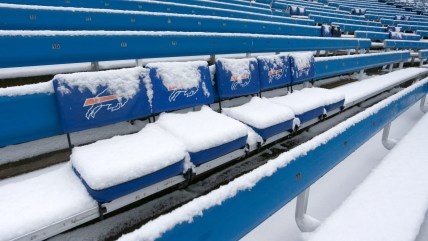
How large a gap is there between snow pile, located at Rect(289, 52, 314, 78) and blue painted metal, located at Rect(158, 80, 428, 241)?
1.52 metres

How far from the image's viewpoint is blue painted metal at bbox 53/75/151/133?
1441mm

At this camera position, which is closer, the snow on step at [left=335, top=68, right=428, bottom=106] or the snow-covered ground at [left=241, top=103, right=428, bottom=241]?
the snow-covered ground at [left=241, top=103, right=428, bottom=241]

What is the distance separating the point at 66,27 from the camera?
2723 mm

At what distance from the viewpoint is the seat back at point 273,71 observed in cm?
253

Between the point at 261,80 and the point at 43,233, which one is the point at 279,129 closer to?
the point at 261,80

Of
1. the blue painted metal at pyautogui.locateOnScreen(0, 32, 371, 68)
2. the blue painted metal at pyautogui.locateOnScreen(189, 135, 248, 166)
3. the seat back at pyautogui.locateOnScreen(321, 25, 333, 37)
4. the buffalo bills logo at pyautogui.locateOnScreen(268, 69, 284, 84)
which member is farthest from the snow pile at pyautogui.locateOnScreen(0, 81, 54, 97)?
the seat back at pyautogui.locateOnScreen(321, 25, 333, 37)

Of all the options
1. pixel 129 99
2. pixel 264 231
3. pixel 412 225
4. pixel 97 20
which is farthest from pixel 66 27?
pixel 412 225

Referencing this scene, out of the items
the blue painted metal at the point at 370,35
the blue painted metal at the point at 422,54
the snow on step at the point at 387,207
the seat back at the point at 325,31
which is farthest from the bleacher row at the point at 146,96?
the blue painted metal at the point at 422,54

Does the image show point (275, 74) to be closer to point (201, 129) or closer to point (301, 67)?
point (301, 67)

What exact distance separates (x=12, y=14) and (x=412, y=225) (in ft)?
10.6

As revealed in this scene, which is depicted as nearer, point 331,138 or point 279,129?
point 331,138

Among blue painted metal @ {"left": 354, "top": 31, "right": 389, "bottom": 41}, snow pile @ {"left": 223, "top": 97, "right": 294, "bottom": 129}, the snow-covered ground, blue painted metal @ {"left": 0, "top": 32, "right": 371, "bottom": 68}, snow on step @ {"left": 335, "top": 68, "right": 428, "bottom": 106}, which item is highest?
Answer: blue painted metal @ {"left": 354, "top": 31, "right": 389, "bottom": 41}

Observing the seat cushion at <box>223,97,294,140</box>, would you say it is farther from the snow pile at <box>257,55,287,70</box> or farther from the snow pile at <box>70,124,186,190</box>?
the snow pile at <box>70,124,186,190</box>

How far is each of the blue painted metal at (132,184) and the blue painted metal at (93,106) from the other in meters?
0.32
